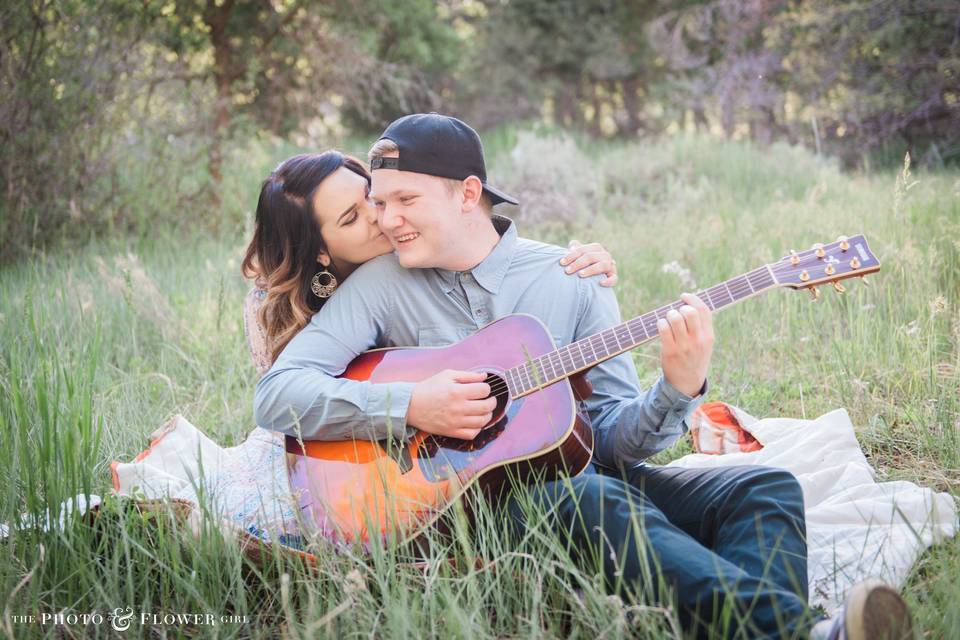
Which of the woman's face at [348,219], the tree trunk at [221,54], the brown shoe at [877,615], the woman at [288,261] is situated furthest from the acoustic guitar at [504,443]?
the tree trunk at [221,54]

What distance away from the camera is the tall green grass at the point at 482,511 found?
210cm

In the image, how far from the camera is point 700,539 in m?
2.42

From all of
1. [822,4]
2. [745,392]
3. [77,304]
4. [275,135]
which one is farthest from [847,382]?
[275,135]

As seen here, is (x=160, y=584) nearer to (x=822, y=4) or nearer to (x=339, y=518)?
(x=339, y=518)

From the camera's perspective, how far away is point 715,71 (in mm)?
12250

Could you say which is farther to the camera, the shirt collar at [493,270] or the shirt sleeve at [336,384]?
the shirt collar at [493,270]

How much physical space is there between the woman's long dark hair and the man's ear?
499 mm

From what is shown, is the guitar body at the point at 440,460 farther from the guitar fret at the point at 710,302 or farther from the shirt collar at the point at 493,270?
the guitar fret at the point at 710,302

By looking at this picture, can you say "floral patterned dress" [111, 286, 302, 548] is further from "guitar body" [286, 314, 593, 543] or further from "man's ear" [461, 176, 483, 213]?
"man's ear" [461, 176, 483, 213]

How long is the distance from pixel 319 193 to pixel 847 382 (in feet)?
7.74

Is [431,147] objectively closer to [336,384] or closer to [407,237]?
[407,237]

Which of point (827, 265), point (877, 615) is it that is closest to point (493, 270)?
point (827, 265)

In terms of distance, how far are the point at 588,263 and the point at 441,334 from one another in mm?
556

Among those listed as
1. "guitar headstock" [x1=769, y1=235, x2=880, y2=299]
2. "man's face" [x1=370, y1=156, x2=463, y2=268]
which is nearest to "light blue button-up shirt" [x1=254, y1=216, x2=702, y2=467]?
"man's face" [x1=370, y1=156, x2=463, y2=268]
